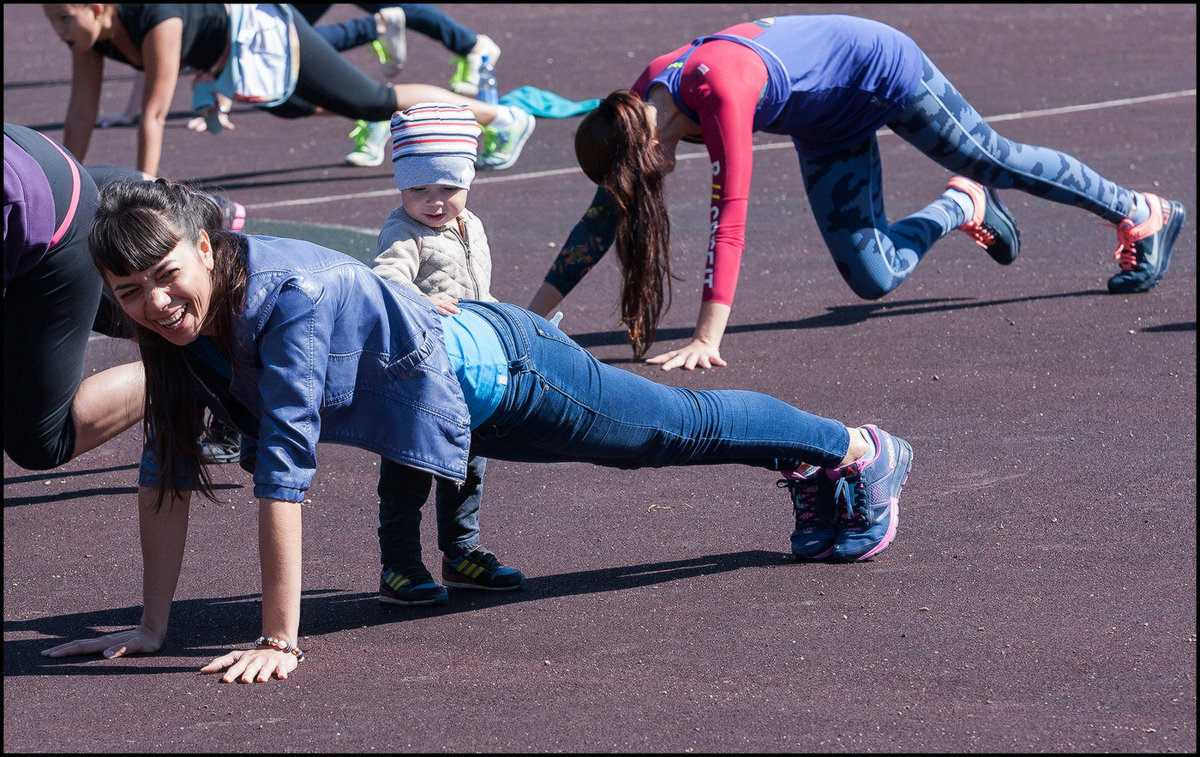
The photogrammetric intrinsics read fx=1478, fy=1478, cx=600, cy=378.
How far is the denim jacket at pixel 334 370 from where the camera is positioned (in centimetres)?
317

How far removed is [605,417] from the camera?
3582 mm

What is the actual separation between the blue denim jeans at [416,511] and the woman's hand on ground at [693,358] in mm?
1984

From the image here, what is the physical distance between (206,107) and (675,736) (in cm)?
717

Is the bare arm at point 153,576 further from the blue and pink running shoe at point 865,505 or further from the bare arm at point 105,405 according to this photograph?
the blue and pink running shoe at point 865,505

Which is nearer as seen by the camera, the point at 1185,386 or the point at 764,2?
the point at 1185,386

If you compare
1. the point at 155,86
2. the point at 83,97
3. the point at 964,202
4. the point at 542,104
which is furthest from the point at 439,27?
the point at 964,202

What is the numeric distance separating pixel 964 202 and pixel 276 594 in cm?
446

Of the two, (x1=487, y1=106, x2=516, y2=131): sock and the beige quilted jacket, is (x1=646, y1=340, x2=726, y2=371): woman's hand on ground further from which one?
(x1=487, y1=106, x2=516, y2=131): sock

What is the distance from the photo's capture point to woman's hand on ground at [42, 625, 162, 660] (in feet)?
11.8

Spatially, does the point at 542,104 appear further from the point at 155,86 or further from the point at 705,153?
the point at 155,86

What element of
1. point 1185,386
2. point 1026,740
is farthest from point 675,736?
point 1185,386

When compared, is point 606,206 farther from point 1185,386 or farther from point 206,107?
point 206,107

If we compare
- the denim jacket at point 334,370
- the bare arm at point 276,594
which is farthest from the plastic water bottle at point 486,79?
the bare arm at point 276,594

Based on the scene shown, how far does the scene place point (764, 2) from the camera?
17953 millimetres
